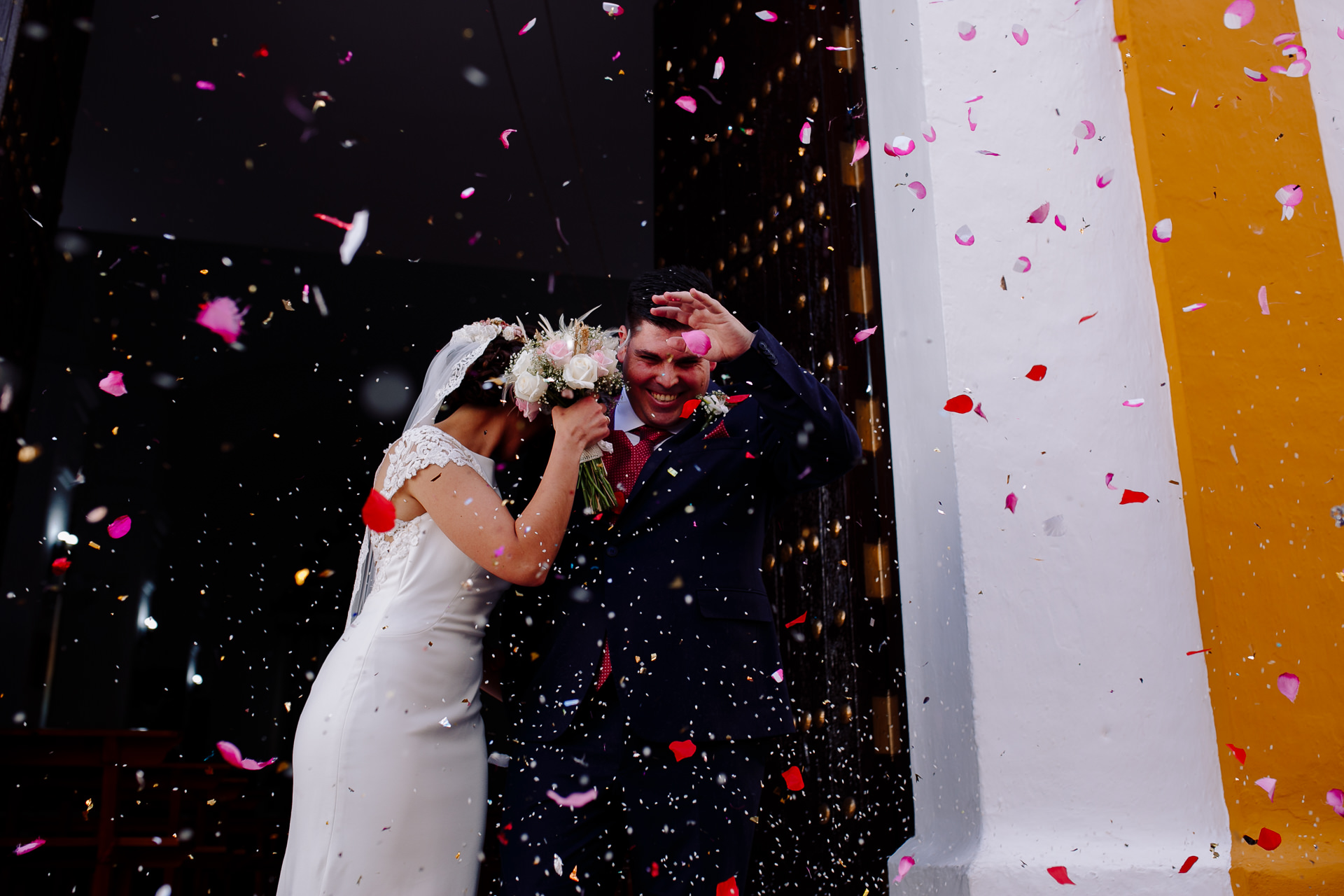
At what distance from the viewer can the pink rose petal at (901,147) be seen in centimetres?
255

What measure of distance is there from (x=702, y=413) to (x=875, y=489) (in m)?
0.60

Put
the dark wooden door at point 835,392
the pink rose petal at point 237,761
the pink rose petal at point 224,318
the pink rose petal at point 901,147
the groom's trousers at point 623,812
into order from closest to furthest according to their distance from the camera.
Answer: the groom's trousers at point 623,812, the dark wooden door at point 835,392, the pink rose petal at point 901,147, the pink rose petal at point 237,761, the pink rose petal at point 224,318

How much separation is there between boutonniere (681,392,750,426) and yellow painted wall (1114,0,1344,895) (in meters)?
1.07

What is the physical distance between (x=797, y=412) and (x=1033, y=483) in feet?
2.38

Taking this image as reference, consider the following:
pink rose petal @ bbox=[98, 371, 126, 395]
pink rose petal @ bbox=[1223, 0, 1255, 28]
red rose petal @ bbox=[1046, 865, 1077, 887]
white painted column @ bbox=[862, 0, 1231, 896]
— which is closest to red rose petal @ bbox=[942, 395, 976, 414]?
white painted column @ bbox=[862, 0, 1231, 896]

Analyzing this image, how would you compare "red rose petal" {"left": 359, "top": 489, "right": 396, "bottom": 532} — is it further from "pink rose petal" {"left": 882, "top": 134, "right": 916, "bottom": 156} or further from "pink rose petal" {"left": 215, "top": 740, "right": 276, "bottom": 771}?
"pink rose petal" {"left": 882, "top": 134, "right": 916, "bottom": 156}

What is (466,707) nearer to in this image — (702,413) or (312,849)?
(312,849)

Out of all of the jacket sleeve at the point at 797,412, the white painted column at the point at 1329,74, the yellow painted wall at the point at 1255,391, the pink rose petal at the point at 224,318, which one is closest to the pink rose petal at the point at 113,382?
the pink rose petal at the point at 224,318

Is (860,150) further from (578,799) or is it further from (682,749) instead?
(578,799)

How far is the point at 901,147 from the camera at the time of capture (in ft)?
8.45

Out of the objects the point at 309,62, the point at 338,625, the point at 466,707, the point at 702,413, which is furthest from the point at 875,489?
the point at 338,625

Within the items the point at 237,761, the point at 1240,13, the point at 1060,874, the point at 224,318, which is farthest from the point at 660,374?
the point at 224,318

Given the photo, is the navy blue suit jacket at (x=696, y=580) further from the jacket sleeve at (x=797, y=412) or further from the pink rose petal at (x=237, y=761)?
the pink rose petal at (x=237, y=761)

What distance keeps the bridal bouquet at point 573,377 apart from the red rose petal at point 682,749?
57 centimetres
